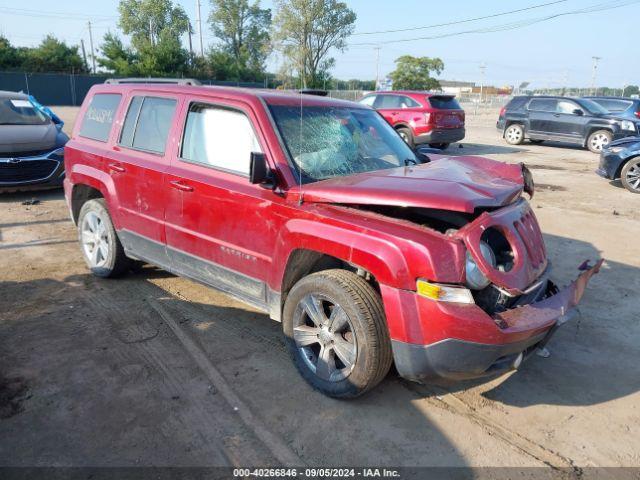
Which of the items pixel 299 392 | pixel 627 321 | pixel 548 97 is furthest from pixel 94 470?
pixel 548 97

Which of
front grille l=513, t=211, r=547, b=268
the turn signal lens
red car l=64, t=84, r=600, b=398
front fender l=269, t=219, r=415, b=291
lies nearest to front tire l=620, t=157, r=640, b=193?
red car l=64, t=84, r=600, b=398

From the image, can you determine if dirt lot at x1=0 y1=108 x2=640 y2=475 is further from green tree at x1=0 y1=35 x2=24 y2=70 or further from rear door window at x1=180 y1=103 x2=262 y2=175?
green tree at x1=0 y1=35 x2=24 y2=70

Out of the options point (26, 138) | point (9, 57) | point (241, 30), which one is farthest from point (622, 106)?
point (241, 30)

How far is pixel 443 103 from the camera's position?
1435 cm

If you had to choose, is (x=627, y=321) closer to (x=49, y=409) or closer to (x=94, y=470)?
(x=94, y=470)

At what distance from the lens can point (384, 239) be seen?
2.79 meters

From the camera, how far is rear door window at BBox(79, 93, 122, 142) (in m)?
4.92

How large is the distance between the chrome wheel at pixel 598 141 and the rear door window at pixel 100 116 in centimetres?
1578

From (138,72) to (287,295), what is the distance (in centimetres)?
4797

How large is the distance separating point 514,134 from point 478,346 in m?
17.5

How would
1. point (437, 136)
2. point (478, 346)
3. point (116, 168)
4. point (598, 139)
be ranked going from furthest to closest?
point (598, 139) < point (437, 136) < point (116, 168) < point (478, 346)

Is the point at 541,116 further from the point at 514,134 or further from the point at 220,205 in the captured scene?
the point at 220,205

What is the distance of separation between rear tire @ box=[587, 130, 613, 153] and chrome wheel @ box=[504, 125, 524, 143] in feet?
7.96

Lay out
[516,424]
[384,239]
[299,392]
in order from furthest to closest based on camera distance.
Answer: [299,392] < [516,424] < [384,239]
